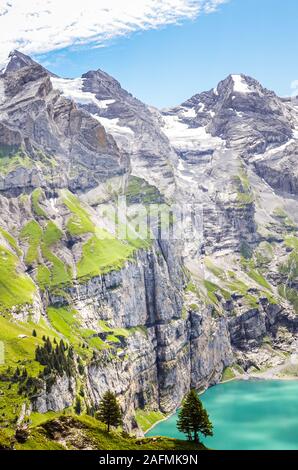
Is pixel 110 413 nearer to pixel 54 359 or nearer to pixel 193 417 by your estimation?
pixel 193 417

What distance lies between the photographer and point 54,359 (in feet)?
566

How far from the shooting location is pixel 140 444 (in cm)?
7662

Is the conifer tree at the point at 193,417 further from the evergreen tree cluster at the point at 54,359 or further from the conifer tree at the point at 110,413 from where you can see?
the evergreen tree cluster at the point at 54,359

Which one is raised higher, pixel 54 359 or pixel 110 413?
pixel 54 359

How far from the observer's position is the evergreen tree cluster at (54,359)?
16788 centimetres

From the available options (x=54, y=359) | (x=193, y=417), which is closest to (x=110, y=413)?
(x=193, y=417)

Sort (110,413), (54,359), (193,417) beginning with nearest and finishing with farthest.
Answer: (110,413)
(193,417)
(54,359)

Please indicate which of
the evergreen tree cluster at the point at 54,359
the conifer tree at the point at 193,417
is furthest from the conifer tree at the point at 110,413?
the evergreen tree cluster at the point at 54,359

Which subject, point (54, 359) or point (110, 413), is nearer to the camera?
point (110, 413)

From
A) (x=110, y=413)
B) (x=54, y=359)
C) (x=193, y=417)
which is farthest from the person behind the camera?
(x=54, y=359)

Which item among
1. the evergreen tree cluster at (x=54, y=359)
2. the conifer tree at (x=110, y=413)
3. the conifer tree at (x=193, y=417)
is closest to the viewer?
the conifer tree at (x=110, y=413)

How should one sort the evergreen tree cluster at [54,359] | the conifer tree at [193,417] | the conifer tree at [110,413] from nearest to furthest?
the conifer tree at [110,413]
the conifer tree at [193,417]
the evergreen tree cluster at [54,359]
